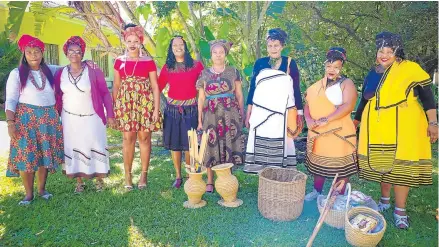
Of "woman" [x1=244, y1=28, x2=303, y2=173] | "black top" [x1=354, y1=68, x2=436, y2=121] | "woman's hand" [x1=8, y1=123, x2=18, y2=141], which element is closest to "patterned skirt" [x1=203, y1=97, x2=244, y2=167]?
"woman" [x1=244, y1=28, x2=303, y2=173]

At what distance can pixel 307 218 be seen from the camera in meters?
3.51

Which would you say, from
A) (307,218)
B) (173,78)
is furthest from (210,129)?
(307,218)

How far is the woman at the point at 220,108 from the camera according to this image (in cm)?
376

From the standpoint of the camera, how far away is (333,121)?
11.3 ft

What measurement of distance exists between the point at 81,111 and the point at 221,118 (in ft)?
5.01

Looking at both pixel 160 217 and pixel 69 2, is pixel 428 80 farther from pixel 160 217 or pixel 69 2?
pixel 69 2

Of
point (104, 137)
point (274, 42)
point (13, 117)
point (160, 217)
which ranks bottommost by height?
point (160, 217)

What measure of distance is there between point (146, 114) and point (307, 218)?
2.05 metres

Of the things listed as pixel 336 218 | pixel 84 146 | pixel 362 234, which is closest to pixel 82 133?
pixel 84 146

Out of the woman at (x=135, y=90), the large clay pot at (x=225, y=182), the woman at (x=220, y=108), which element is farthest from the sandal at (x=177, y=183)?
the large clay pot at (x=225, y=182)

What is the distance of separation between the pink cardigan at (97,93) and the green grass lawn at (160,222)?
39.2 inches

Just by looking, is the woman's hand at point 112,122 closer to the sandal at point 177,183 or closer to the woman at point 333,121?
the sandal at point 177,183

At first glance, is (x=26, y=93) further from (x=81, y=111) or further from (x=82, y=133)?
(x=82, y=133)

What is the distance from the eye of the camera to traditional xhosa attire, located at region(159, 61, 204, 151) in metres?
3.94
